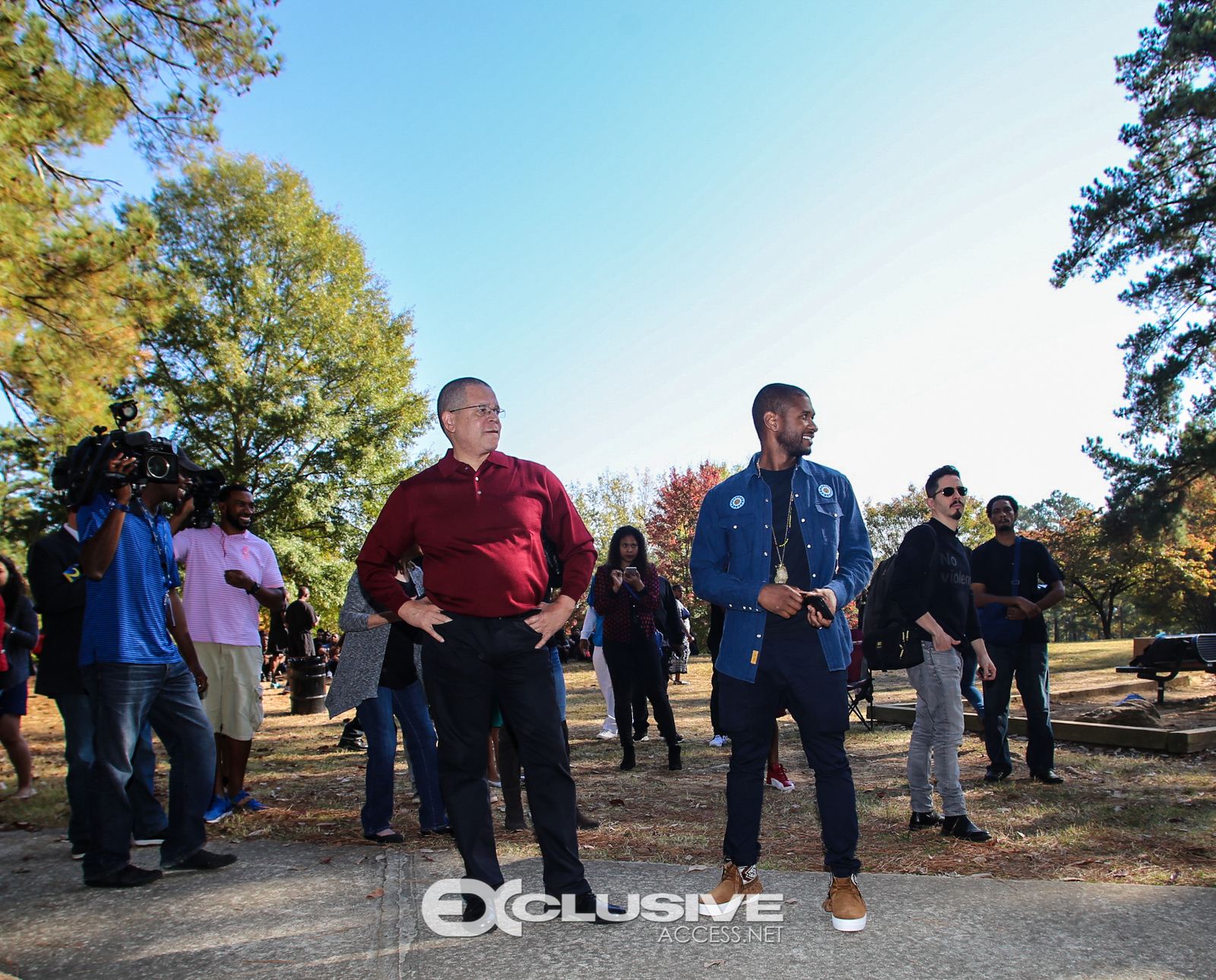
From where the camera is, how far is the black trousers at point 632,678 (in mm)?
7766

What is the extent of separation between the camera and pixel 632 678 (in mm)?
7902

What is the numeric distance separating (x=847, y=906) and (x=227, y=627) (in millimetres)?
4211

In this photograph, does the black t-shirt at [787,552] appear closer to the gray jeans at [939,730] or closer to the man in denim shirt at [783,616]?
the man in denim shirt at [783,616]

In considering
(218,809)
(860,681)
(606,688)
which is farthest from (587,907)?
(860,681)

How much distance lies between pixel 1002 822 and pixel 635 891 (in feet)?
9.27

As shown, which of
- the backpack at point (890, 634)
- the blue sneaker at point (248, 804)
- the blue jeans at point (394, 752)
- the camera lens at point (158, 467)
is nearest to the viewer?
the camera lens at point (158, 467)

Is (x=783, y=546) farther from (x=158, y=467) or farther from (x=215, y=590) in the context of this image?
(x=215, y=590)

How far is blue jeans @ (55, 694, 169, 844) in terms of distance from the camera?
15.5 ft

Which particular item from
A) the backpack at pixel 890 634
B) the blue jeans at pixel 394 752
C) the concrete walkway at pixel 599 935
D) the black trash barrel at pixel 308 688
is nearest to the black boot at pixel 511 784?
the blue jeans at pixel 394 752

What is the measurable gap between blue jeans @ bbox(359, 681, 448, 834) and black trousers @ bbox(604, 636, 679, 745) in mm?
2652

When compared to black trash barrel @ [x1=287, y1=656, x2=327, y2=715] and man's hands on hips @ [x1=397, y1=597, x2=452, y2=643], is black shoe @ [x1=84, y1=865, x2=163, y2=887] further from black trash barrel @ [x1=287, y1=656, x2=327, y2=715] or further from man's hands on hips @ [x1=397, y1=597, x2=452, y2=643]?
black trash barrel @ [x1=287, y1=656, x2=327, y2=715]

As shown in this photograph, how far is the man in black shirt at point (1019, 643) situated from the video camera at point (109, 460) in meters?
5.69

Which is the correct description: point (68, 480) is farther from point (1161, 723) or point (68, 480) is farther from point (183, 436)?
point (183, 436)

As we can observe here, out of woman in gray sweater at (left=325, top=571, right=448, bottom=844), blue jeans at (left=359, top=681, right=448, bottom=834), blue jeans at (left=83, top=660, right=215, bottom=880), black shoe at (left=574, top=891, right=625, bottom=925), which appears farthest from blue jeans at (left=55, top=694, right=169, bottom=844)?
black shoe at (left=574, top=891, right=625, bottom=925)
